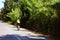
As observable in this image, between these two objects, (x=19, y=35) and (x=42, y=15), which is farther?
(x=42, y=15)

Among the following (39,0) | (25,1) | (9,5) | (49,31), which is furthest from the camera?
(9,5)

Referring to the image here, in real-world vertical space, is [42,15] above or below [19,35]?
above

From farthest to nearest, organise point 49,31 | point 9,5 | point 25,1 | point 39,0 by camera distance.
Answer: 1. point 9,5
2. point 25,1
3. point 39,0
4. point 49,31

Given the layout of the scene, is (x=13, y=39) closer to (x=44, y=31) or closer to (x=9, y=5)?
(x=44, y=31)

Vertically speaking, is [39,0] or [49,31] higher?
[39,0]

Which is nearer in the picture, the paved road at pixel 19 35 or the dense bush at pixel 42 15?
the paved road at pixel 19 35

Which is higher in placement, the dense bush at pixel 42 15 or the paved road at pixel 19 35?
the dense bush at pixel 42 15

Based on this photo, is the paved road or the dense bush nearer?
the paved road

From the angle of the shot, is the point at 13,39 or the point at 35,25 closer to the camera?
the point at 13,39

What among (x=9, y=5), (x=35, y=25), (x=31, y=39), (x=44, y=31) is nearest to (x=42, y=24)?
(x=44, y=31)

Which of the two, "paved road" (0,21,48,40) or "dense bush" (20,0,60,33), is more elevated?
"dense bush" (20,0,60,33)

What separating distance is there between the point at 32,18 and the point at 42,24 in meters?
3.76

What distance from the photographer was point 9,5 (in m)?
46.1

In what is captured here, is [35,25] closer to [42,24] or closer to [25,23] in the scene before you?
[42,24]
